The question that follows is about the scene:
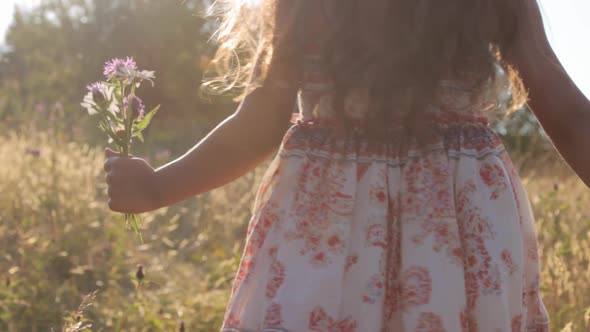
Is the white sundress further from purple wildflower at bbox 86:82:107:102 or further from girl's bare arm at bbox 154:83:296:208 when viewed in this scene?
purple wildflower at bbox 86:82:107:102

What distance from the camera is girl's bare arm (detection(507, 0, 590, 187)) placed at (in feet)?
5.28

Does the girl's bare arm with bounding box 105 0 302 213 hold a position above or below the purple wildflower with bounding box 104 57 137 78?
below

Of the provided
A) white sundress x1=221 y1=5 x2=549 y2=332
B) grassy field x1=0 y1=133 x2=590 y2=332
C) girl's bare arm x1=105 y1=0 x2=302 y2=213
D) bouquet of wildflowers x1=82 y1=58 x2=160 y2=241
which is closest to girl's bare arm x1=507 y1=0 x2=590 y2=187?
white sundress x1=221 y1=5 x2=549 y2=332

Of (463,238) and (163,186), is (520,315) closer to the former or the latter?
(463,238)

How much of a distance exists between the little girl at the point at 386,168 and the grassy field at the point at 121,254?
1308 millimetres

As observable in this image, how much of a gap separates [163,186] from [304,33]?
460mm

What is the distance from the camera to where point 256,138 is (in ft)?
5.52

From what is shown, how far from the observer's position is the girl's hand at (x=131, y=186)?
170cm

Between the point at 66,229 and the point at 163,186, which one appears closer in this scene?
the point at 163,186

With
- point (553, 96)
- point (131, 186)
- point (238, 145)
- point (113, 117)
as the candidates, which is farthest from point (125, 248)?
point (553, 96)

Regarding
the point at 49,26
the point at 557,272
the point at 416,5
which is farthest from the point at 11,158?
the point at 49,26

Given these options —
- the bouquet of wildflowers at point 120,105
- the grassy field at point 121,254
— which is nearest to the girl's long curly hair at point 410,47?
the bouquet of wildflowers at point 120,105

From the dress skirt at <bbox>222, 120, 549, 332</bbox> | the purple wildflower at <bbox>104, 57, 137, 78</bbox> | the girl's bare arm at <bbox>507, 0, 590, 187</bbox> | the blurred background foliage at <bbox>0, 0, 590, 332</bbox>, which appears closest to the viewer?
the dress skirt at <bbox>222, 120, 549, 332</bbox>

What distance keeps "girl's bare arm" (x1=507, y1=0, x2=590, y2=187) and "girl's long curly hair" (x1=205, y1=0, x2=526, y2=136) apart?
30 millimetres
